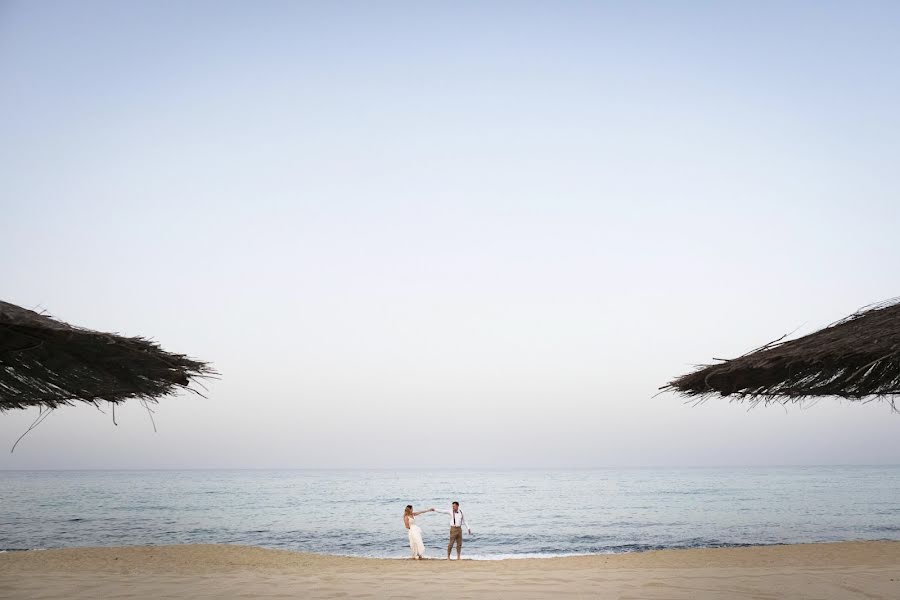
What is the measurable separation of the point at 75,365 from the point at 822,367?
24.4 feet

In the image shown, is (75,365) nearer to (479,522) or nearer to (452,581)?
(452,581)

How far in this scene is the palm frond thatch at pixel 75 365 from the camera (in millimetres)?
5652

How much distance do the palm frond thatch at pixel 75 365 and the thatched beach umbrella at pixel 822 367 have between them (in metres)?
5.58

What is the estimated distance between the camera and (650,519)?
34.4 meters

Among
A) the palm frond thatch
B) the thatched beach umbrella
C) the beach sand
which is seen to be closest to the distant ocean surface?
the beach sand

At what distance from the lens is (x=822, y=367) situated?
6797 mm

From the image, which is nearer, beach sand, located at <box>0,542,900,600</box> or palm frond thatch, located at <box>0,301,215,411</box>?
palm frond thatch, located at <box>0,301,215,411</box>

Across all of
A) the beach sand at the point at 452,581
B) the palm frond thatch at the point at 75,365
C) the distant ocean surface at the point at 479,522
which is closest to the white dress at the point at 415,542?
the beach sand at the point at 452,581

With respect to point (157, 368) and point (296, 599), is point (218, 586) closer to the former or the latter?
point (296, 599)

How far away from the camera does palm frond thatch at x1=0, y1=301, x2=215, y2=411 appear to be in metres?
5.65

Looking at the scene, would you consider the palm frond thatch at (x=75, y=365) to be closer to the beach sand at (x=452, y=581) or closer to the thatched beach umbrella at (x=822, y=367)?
the beach sand at (x=452, y=581)

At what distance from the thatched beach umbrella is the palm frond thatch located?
5584 millimetres

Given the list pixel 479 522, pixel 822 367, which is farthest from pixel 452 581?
pixel 479 522

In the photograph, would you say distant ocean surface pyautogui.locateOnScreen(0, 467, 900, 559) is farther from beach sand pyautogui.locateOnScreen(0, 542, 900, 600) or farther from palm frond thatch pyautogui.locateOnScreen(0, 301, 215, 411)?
palm frond thatch pyautogui.locateOnScreen(0, 301, 215, 411)
